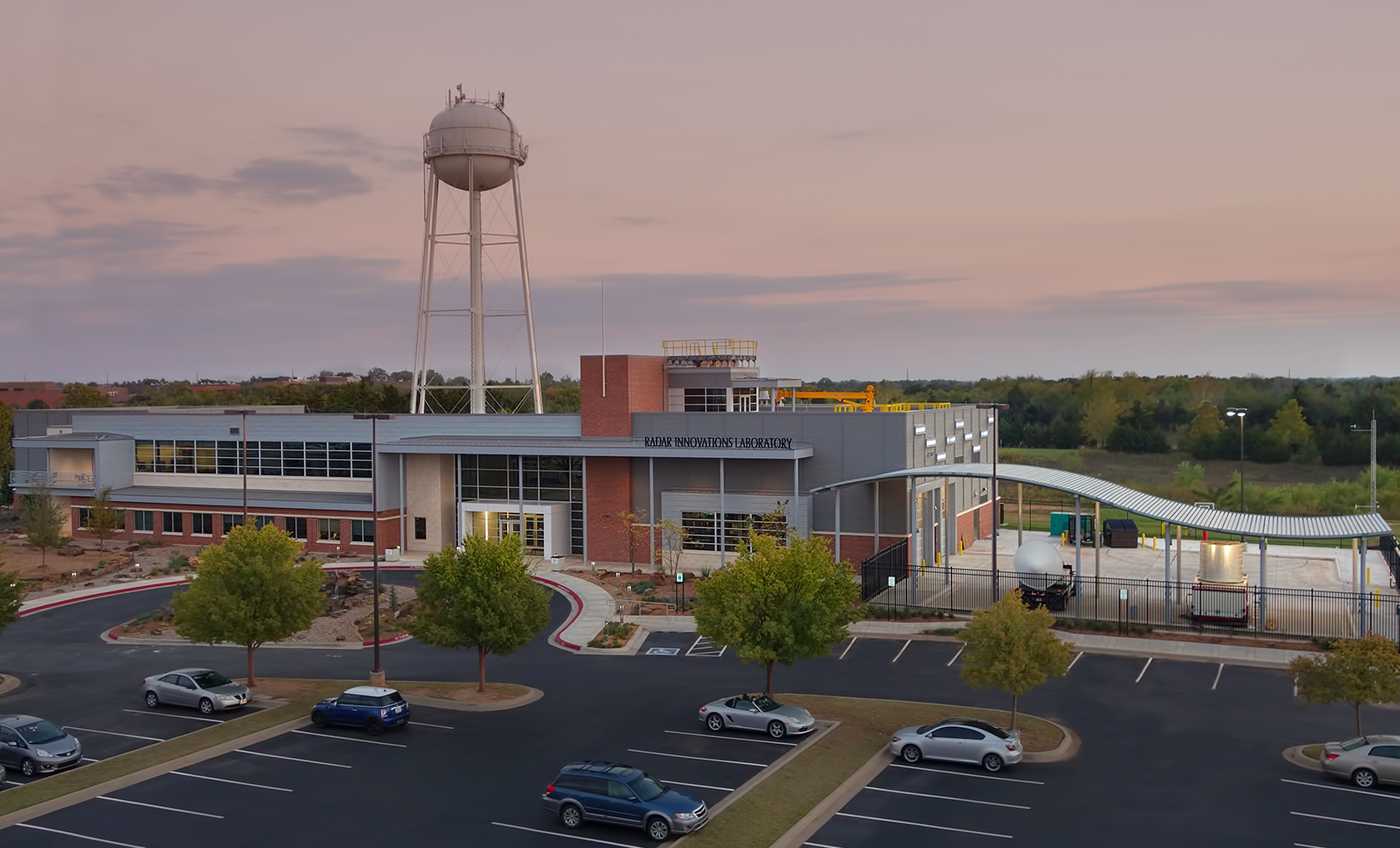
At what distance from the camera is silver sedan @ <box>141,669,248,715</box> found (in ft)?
115

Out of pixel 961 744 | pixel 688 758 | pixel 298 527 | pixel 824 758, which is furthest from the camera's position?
pixel 298 527

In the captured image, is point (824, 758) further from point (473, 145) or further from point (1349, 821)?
point (473, 145)

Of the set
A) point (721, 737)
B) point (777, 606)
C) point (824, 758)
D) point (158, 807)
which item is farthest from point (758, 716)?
point (158, 807)

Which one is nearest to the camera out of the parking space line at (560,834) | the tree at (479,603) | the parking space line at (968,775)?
the parking space line at (560,834)

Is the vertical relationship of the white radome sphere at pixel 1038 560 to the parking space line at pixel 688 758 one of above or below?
above

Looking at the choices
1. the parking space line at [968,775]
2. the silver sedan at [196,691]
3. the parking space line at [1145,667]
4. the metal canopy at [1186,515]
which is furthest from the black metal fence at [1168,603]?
the silver sedan at [196,691]

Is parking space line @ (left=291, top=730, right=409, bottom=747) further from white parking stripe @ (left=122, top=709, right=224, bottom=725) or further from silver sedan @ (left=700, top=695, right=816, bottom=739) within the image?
silver sedan @ (left=700, top=695, right=816, bottom=739)

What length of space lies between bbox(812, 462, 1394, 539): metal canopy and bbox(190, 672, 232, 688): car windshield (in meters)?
28.2

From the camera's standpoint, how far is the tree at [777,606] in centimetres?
3350

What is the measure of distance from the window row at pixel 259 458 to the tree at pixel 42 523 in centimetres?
712

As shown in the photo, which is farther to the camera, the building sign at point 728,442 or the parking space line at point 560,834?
the building sign at point 728,442

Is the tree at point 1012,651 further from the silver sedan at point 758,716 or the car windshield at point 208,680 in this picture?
the car windshield at point 208,680

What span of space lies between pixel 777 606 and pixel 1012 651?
274 inches

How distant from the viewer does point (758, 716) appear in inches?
1254
